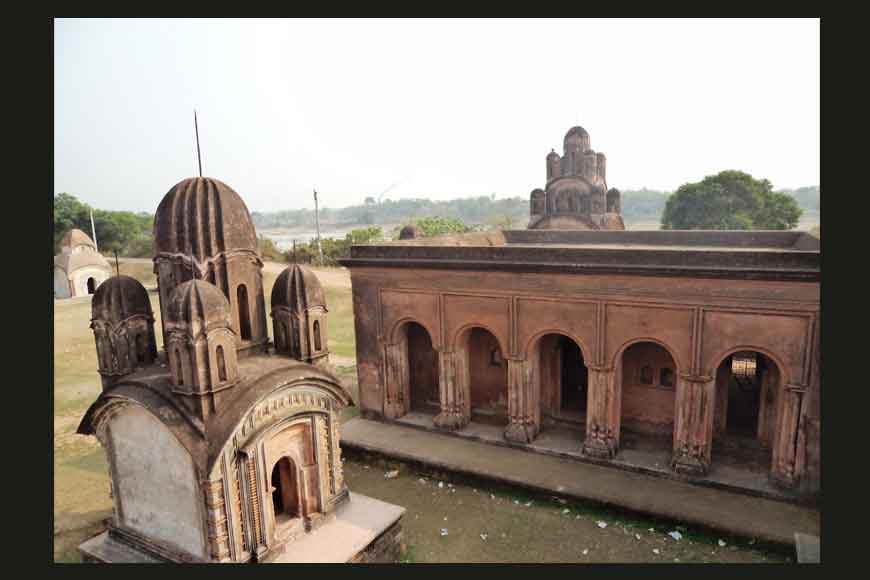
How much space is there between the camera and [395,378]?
1494 cm

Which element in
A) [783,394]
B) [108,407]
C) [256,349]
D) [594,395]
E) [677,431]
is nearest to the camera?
[108,407]

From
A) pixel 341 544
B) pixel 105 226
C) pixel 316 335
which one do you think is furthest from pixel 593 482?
pixel 105 226

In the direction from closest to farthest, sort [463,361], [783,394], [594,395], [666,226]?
[783,394]
[594,395]
[463,361]
[666,226]

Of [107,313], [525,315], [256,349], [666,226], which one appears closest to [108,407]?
[107,313]

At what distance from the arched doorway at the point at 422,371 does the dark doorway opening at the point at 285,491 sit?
6594 millimetres

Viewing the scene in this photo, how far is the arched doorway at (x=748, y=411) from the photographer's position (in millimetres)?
11656

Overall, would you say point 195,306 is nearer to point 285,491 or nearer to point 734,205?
point 285,491

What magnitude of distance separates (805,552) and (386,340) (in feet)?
33.0

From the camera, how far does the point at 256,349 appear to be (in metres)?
9.37

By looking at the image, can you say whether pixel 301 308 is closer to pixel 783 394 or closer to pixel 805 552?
pixel 805 552

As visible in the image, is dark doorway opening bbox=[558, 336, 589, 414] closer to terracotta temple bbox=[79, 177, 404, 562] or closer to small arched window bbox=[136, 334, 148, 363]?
terracotta temple bbox=[79, 177, 404, 562]

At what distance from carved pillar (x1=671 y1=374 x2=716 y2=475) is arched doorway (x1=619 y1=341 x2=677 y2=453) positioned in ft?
3.48

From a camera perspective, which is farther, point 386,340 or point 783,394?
point 386,340

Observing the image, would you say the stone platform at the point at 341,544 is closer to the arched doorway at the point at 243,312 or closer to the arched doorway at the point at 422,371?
the arched doorway at the point at 243,312
